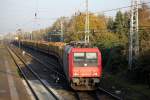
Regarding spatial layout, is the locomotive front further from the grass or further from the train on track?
the grass

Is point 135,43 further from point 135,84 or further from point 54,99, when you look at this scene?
point 54,99

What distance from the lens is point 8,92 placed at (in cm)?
2206

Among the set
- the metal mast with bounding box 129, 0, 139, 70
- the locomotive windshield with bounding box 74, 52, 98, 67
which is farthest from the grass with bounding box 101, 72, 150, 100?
the locomotive windshield with bounding box 74, 52, 98, 67

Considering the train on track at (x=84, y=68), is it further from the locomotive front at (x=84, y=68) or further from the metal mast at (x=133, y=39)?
the metal mast at (x=133, y=39)

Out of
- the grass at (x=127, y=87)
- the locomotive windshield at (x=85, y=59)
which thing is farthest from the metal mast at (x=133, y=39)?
the locomotive windshield at (x=85, y=59)

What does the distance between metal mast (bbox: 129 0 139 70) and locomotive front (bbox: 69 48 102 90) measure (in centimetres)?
420

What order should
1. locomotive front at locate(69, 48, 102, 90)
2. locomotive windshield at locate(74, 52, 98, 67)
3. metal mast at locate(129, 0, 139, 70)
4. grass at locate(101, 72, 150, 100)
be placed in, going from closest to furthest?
1. grass at locate(101, 72, 150, 100)
2. locomotive front at locate(69, 48, 102, 90)
3. locomotive windshield at locate(74, 52, 98, 67)
4. metal mast at locate(129, 0, 139, 70)

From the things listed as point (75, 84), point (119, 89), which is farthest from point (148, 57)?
point (75, 84)

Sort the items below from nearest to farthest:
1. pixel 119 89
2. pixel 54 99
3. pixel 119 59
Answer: pixel 54 99, pixel 119 89, pixel 119 59

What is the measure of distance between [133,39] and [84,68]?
20.3ft

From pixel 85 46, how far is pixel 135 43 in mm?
4394

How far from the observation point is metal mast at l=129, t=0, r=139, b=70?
24.8 metres

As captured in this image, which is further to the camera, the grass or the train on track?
the train on track

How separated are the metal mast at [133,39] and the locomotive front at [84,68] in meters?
4.20
